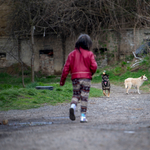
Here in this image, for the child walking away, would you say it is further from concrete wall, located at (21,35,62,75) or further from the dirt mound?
the dirt mound

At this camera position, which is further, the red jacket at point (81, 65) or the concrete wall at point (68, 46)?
the concrete wall at point (68, 46)

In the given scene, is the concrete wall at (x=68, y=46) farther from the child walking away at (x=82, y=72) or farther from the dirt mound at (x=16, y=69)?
the child walking away at (x=82, y=72)

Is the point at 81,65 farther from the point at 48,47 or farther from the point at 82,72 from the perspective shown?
the point at 48,47

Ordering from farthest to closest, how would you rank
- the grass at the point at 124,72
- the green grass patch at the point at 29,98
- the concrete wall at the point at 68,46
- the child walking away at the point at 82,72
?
the concrete wall at the point at 68,46 → the grass at the point at 124,72 → the green grass patch at the point at 29,98 → the child walking away at the point at 82,72

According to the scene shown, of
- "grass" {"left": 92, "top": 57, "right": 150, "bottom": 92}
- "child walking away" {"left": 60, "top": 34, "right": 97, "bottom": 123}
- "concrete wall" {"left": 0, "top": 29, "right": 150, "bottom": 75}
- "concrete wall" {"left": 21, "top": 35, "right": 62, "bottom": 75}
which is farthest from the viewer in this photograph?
"concrete wall" {"left": 21, "top": 35, "right": 62, "bottom": 75}

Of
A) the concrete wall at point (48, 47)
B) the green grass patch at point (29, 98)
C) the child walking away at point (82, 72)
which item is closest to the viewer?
the child walking away at point (82, 72)

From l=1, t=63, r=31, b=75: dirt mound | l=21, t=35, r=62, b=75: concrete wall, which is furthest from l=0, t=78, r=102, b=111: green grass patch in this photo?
l=1, t=63, r=31, b=75: dirt mound

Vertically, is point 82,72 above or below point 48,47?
below

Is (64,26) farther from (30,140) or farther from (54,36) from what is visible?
(30,140)

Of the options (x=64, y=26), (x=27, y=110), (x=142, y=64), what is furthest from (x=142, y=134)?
(x=64, y=26)

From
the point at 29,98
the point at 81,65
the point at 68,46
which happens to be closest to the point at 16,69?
the point at 68,46

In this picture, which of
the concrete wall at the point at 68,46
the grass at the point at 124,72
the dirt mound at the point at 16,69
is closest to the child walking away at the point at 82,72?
the grass at the point at 124,72

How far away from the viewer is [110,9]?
20594 mm

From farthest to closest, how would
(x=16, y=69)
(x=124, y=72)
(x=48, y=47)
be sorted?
(x=16, y=69), (x=48, y=47), (x=124, y=72)
